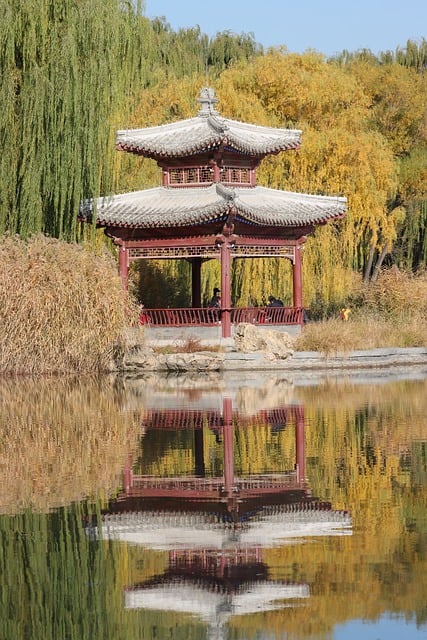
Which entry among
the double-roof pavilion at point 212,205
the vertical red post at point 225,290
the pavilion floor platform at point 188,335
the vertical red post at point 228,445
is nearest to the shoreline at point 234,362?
the pavilion floor platform at point 188,335

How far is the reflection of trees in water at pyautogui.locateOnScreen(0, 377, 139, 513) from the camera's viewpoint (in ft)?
39.5

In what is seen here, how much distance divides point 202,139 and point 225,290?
360cm

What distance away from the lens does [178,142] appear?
32.4m

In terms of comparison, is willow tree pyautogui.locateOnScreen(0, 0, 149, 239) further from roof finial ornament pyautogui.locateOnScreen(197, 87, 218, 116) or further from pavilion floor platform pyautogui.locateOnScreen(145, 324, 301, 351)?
roof finial ornament pyautogui.locateOnScreen(197, 87, 218, 116)

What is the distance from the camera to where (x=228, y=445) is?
49.6 feet

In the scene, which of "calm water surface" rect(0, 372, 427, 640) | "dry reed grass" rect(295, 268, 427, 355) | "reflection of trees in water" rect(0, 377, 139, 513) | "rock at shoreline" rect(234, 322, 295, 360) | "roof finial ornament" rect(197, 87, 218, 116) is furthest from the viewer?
"roof finial ornament" rect(197, 87, 218, 116)

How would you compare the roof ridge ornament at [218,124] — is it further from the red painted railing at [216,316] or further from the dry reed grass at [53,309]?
the dry reed grass at [53,309]

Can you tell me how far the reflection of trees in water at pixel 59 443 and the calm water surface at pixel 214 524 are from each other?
36 mm

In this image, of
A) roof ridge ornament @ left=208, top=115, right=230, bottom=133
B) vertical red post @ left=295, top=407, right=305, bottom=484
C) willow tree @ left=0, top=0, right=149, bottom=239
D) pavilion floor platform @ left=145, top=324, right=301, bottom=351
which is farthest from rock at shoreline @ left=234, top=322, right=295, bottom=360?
vertical red post @ left=295, top=407, right=305, bottom=484

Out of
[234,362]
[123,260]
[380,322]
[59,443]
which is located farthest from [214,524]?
[380,322]

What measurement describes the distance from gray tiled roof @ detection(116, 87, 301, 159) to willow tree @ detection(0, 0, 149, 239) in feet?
7.54

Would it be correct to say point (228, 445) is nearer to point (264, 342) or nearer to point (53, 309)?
point (53, 309)

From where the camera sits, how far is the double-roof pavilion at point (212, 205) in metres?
30.9

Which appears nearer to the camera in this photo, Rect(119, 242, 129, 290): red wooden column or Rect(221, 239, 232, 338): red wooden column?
Rect(221, 239, 232, 338): red wooden column
